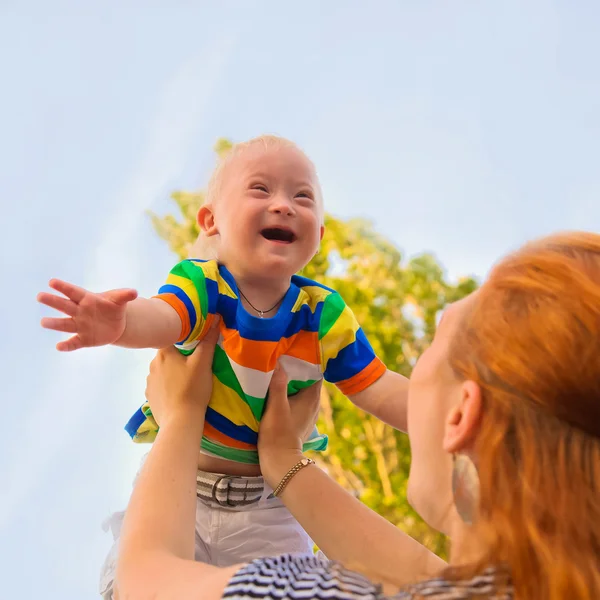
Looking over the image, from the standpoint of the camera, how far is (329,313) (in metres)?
1.56

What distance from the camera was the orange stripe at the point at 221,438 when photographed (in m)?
1.50

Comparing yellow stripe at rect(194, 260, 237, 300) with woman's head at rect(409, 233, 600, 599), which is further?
yellow stripe at rect(194, 260, 237, 300)

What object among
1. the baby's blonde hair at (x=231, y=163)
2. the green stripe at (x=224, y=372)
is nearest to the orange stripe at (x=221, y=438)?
the green stripe at (x=224, y=372)

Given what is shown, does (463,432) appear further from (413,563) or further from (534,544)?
(413,563)

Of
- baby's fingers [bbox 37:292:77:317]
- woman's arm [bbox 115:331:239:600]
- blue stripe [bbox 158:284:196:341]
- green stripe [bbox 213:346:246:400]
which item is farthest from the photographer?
green stripe [bbox 213:346:246:400]

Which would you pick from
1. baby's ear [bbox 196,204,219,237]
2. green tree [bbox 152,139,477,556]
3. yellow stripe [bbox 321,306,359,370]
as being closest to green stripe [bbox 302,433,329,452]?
yellow stripe [bbox 321,306,359,370]

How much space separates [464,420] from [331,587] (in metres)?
0.28

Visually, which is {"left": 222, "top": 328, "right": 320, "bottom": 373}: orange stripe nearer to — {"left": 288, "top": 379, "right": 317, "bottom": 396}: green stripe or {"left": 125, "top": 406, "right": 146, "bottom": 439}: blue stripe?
{"left": 288, "top": 379, "right": 317, "bottom": 396}: green stripe

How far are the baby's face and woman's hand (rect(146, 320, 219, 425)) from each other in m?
0.18

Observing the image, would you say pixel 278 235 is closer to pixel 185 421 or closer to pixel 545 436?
pixel 185 421

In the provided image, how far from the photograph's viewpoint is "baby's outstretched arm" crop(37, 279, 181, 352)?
1.11m

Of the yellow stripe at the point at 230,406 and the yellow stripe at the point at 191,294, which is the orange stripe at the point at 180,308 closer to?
the yellow stripe at the point at 191,294

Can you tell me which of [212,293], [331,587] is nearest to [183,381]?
[212,293]

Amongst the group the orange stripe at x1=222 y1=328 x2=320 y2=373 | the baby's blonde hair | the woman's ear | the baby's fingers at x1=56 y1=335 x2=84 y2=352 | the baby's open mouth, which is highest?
the baby's blonde hair
